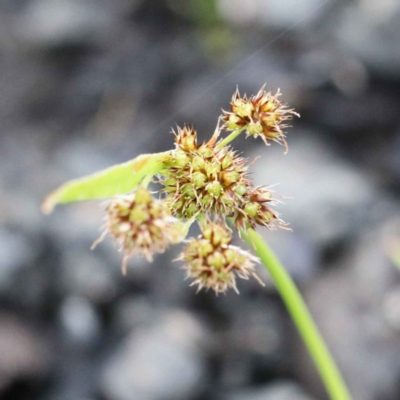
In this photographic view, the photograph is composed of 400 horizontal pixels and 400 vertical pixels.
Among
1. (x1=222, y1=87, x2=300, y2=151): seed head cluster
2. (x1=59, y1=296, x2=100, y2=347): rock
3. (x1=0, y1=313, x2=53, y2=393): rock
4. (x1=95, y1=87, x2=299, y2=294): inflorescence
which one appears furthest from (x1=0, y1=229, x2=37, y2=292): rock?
(x1=222, y1=87, x2=300, y2=151): seed head cluster

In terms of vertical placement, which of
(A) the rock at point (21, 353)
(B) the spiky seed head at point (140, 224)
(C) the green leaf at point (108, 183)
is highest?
(A) the rock at point (21, 353)

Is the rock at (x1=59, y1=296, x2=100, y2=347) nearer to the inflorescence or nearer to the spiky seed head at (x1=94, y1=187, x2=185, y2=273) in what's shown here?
the inflorescence

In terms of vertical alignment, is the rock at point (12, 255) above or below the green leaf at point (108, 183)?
above

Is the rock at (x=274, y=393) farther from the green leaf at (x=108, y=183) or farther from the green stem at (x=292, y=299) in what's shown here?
the green leaf at (x=108, y=183)

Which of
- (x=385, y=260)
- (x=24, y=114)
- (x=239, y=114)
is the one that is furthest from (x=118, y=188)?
(x=24, y=114)

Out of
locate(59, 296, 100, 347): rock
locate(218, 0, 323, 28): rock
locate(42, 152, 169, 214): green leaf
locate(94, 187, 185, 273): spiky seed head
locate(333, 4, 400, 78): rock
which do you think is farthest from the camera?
locate(218, 0, 323, 28): rock

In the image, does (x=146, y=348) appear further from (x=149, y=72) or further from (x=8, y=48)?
(x=8, y=48)

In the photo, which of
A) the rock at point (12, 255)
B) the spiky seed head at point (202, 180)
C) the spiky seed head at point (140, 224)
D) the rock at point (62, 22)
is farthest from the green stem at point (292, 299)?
the rock at point (62, 22)
